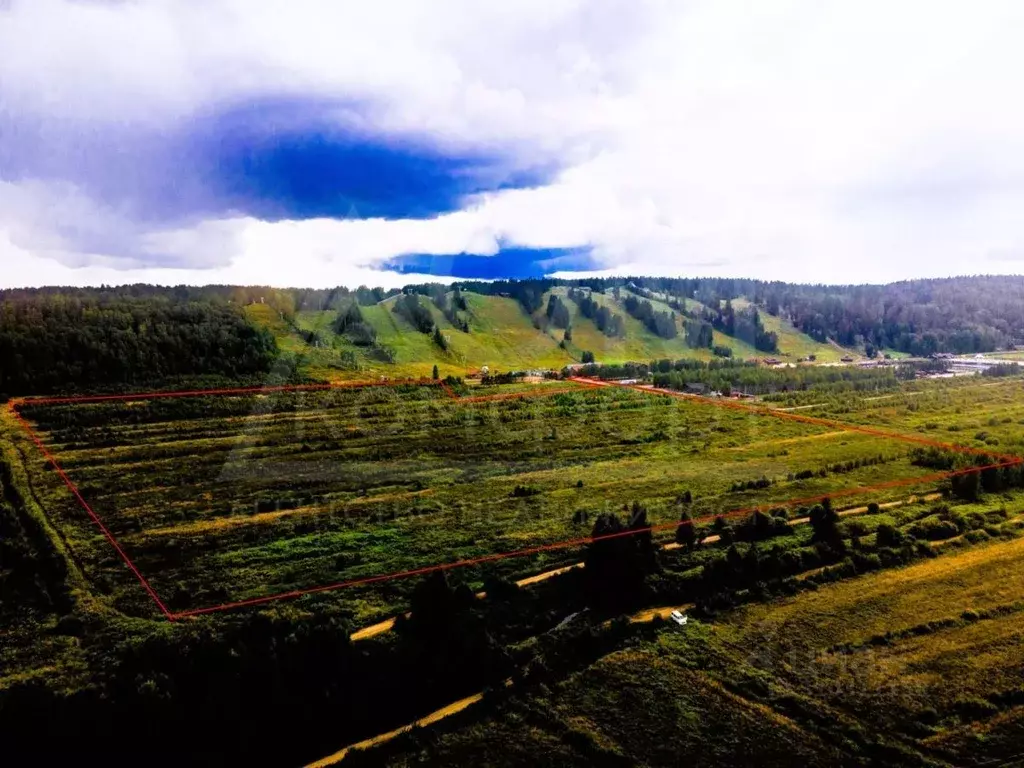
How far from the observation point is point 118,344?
10012cm

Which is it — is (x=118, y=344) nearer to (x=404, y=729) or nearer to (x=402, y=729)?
(x=402, y=729)

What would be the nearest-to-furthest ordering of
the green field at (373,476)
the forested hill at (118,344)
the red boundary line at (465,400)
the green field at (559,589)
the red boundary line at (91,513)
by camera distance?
the green field at (559,589) → the red boundary line at (91,513) → the red boundary line at (465,400) → the green field at (373,476) → the forested hill at (118,344)

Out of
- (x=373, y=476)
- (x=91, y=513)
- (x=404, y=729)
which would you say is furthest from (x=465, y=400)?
(x=404, y=729)

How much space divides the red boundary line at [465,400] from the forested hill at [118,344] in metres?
5.77

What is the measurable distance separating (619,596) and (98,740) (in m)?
24.4

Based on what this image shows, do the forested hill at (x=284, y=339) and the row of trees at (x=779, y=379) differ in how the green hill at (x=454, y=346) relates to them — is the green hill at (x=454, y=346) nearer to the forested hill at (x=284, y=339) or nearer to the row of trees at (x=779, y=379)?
the forested hill at (x=284, y=339)

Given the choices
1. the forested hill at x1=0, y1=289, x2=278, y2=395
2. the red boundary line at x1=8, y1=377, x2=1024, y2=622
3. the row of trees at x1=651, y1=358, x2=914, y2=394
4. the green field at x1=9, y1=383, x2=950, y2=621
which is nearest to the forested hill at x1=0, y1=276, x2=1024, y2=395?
the forested hill at x1=0, y1=289, x2=278, y2=395

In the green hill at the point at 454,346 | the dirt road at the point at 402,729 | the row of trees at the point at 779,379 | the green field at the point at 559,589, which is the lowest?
the dirt road at the point at 402,729

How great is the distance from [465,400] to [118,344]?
2032 inches

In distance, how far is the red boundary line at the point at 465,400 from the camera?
3862 cm

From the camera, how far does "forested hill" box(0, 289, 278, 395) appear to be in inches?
3659

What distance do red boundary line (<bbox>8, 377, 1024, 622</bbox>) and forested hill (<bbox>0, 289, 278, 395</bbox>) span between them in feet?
18.9

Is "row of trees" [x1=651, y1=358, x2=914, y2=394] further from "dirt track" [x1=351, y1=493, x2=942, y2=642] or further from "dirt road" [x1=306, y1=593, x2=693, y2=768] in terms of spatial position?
"dirt road" [x1=306, y1=593, x2=693, y2=768]

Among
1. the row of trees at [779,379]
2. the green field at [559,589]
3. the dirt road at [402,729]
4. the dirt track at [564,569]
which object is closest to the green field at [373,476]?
the green field at [559,589]
